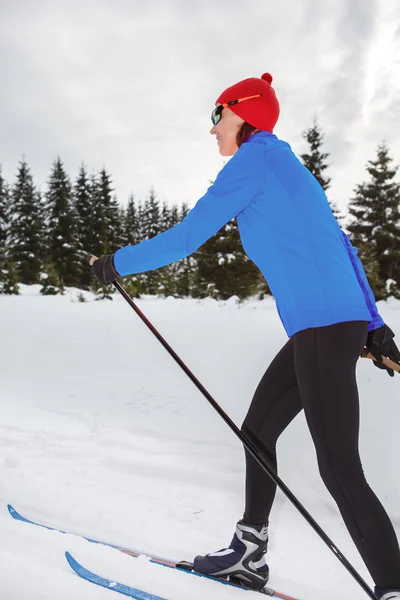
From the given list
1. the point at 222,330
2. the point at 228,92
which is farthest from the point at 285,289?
the point at 222,330

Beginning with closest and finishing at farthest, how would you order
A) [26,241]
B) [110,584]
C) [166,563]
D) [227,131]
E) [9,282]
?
[110,584], [227,131], [166,563], [9,282], [26,241]

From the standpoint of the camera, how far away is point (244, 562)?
214cm

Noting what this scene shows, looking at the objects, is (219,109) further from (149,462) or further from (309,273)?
(149,462)

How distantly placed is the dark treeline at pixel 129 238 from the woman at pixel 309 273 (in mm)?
13752

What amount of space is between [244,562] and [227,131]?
2.08 meters

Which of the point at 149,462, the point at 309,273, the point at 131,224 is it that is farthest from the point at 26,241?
the point at 309,273

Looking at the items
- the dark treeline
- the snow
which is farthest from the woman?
the dark treeline

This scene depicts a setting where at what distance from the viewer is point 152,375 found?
564cm

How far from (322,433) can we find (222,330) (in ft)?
17.4

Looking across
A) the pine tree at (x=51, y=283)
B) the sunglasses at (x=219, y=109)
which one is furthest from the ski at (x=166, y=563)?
the pine tree at (x=51, y=283)

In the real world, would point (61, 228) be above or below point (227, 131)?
above

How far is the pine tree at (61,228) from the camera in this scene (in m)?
36.4

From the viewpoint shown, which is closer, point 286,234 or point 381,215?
point 286,234

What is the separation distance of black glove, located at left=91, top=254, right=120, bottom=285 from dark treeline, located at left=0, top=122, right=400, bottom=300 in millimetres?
13536
